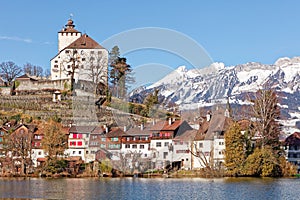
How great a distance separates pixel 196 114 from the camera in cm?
6712

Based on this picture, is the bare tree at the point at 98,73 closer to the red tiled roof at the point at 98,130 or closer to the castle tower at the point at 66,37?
the red tiled roof at the point at 98,130

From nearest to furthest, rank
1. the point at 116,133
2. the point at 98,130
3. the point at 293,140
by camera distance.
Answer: the point at 116,133 < the point at 98,130 < the point at 293,140

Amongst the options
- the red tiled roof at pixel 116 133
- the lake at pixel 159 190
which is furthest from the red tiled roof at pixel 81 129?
the lake at pixel 159 190

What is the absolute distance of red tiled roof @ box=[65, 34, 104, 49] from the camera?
81.4m

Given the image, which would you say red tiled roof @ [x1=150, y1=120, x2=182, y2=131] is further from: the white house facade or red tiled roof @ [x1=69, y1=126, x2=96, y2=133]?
the white house facade

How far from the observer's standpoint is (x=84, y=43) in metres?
81.9

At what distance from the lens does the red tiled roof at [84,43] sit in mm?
81375

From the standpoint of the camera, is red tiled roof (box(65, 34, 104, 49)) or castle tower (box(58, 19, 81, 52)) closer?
red tiled roof (box(65, 34, 104, 49))

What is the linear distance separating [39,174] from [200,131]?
16559mm

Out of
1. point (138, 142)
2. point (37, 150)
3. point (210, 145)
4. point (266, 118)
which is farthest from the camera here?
point (37, 150)

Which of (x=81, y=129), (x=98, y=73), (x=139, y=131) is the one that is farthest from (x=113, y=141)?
(x=98, y=73)

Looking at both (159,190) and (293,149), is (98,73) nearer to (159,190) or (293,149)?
(293,149)

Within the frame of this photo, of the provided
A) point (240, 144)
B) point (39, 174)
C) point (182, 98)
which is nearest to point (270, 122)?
point (240, 144)

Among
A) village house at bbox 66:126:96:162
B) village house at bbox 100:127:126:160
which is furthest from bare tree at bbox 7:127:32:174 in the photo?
village house at bbox 100:127:126:160
